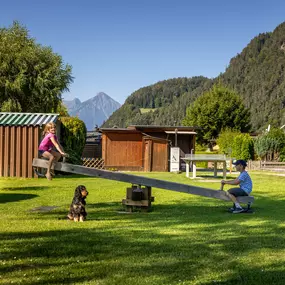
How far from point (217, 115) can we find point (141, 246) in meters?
55.3

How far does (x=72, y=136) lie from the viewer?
25.4m

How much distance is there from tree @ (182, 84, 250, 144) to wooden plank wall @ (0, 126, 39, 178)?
139 ft

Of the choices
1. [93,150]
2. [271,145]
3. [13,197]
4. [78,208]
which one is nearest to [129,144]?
[93,150]

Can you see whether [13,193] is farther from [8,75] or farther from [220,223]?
[8,75]

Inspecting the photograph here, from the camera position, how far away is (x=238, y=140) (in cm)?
3919

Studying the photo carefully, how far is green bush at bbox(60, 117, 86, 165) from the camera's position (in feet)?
82.6

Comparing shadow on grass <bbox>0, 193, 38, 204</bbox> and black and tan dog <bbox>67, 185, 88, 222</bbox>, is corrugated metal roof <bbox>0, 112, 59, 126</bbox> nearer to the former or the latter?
shadow on grass <bbox>0, 193, 38, 204</bbox>

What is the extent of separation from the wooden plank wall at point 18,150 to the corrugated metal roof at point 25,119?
22 cm

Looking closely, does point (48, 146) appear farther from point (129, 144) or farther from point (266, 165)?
point (266, 165)

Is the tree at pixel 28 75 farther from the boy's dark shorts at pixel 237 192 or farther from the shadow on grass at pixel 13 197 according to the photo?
the boy's dark shorts at pixel 237 192

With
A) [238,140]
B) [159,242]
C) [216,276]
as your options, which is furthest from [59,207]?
[238,140]

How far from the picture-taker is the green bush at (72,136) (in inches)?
992

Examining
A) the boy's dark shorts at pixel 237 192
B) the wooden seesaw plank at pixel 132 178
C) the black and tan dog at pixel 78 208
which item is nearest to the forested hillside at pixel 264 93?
the boy's dark shorts at pixel 237 192

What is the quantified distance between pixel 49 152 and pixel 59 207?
2.06 m
